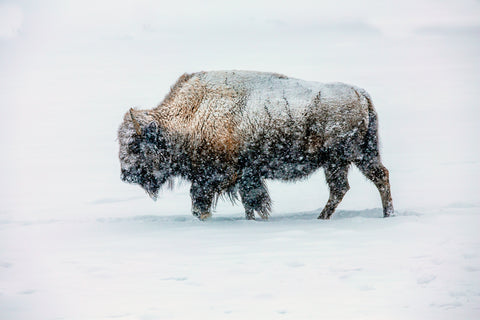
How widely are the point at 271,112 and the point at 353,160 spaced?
1.06 m

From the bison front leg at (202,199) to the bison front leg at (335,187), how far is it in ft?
4.14

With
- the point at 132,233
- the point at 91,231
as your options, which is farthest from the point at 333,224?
the point at 91,231

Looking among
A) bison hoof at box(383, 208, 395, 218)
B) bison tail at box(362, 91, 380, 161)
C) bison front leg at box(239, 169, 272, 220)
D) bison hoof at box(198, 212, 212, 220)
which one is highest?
bison tail at box(362, 91, 380, 161)

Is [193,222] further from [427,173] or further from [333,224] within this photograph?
[427,173]

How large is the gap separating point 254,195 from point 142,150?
4.47 ft

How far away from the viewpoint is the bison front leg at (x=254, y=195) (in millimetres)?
7773

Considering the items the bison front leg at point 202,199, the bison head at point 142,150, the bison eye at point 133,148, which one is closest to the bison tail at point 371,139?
the bison front leg at point 202,199

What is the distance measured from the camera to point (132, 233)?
7.00m

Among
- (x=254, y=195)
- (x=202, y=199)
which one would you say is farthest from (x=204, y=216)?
(x=254, y=195)

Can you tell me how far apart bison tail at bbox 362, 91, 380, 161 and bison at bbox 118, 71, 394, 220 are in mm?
11

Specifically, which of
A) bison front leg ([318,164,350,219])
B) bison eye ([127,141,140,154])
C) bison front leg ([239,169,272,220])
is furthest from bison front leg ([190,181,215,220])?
bison front leg ([318,164,350,219])

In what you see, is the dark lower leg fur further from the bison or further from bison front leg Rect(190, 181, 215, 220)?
bison front leg Rect(190, 181, 215, 220)

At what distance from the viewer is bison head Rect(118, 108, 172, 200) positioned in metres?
7.60

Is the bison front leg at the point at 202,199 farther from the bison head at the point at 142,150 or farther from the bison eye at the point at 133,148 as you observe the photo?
the bison eye at the point at 133,148
